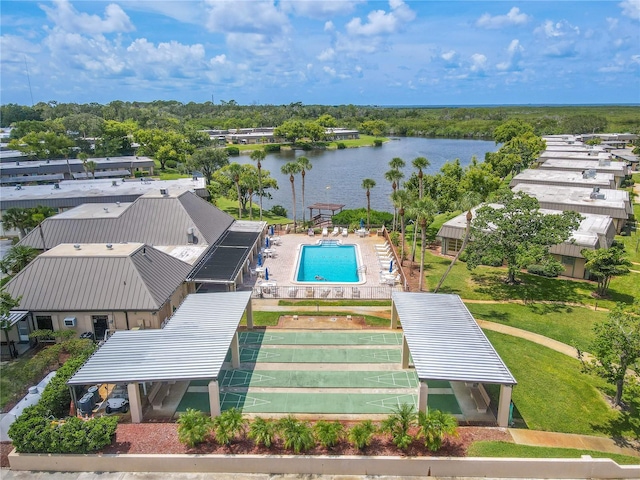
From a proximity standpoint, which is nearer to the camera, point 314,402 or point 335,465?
point 335,465

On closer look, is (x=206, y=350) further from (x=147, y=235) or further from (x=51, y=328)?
(x=147, y=235)

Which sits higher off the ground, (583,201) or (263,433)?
(583,201)

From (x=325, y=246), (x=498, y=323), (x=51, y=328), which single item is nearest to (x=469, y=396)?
(x=498, y=323)

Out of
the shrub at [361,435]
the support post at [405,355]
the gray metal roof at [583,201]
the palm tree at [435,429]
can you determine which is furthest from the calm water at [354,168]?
the palm tree at [435,429]

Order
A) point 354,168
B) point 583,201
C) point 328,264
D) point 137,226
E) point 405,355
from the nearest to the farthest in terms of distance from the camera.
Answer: point 405,355
point 137,226
point 328,264
point 583,201
point 354,168

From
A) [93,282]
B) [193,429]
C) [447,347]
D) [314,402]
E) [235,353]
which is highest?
[93,282]

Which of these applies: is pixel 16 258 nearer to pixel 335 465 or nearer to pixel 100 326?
pixel 100 326

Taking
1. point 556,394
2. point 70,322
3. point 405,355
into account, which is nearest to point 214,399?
point 405,355

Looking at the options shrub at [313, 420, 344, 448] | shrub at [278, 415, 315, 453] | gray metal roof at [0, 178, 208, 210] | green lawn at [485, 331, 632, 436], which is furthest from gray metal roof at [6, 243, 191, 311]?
gray metal roof at [0, 178, 208, 210]
